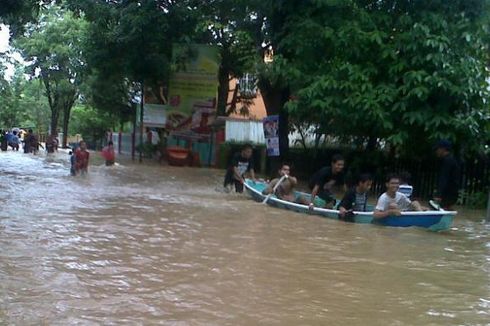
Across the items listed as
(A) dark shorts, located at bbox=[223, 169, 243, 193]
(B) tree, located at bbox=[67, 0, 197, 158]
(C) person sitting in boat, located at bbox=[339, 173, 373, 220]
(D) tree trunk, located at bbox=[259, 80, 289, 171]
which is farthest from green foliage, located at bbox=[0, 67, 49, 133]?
(C) person sitting in boat, located at bbox=[339, 173, 373, 220]

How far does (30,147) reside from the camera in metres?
33.8

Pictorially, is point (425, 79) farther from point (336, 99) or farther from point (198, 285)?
point (198, 285)

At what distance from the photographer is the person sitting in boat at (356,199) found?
9.85m

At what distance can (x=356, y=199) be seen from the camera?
10.2m

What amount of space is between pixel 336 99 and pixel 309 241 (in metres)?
5.55

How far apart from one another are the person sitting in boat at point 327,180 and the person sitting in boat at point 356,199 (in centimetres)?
55

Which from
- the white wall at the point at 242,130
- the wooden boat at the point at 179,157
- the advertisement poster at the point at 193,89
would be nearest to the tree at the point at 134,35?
the advertisement poster at the point at 193,89

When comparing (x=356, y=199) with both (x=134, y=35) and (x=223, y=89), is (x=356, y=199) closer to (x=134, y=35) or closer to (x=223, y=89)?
(x=134, y=35)

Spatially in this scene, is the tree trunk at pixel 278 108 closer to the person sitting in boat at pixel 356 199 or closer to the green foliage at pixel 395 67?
the green foliage at pixel 395 67

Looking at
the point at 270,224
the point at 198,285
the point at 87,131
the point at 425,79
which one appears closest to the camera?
the point at 198,285

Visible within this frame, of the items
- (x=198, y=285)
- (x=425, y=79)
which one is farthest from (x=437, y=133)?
(x=198, y=285)

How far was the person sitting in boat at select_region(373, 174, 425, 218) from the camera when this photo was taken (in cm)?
930

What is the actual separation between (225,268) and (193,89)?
707 inches

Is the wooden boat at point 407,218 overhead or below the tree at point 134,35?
below
